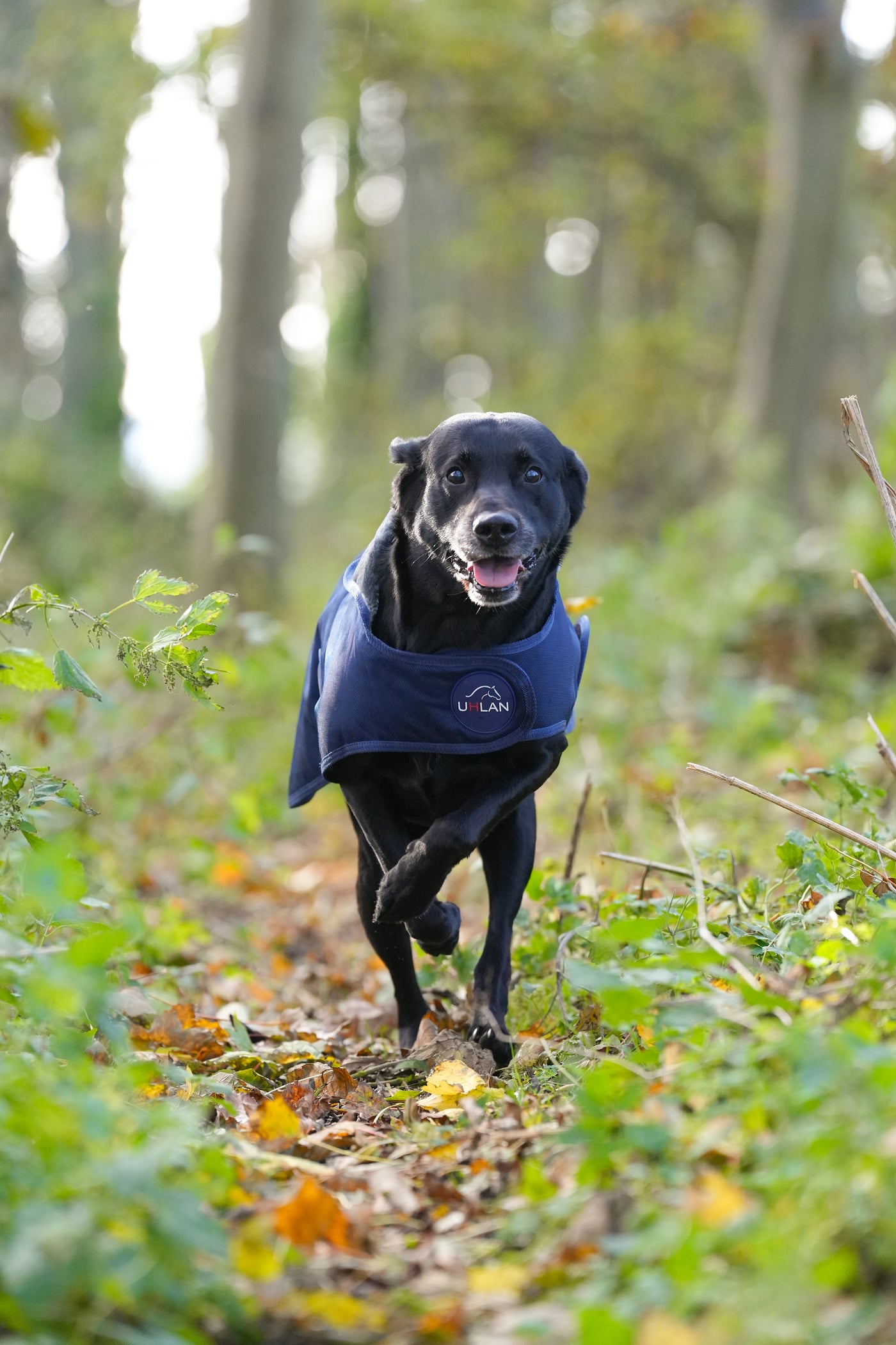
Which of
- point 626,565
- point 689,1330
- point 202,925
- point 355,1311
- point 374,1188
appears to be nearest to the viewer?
point 689,1330

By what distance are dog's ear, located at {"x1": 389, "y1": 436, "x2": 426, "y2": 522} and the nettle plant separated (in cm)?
95

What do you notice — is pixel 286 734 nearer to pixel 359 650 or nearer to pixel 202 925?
pixel 202 925

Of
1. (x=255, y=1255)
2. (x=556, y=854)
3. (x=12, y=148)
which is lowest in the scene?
(x=556, y=854)

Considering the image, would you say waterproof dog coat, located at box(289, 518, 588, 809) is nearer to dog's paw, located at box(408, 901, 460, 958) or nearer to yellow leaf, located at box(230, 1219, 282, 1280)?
dog's paw, located at box(408, 901, 460, 958)

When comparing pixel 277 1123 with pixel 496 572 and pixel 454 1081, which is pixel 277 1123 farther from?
pixel 496 572

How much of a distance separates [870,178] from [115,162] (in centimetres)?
1024

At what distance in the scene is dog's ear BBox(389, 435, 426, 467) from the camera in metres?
3.93

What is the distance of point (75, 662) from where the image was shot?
9.59ft

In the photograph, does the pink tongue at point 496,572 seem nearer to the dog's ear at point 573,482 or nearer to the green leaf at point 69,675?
the dog's ear at point 573,482

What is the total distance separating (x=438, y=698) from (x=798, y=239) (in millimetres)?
10753

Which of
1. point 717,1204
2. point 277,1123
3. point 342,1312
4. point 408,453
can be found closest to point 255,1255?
point 342,1312

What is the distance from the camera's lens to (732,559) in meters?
9.83

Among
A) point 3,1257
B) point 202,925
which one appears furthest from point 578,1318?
point 202,925

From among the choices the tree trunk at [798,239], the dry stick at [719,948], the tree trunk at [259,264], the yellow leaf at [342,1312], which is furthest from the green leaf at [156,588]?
the tree trunk at [798,239]
